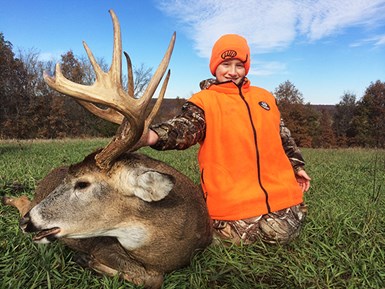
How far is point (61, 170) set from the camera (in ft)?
13.0

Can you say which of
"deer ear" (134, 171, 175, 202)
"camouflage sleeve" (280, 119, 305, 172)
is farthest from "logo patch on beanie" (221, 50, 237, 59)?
"deer ear" (134, 171, 175, 202)

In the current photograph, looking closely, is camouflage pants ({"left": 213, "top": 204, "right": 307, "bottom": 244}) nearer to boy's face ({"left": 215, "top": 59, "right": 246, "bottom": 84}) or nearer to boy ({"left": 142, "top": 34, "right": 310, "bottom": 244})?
boy ({"left": 142, "top": 34, "right": 310, "bottom": 244})

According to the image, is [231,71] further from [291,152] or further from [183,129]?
[291,152]

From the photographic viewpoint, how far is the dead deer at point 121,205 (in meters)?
2.41

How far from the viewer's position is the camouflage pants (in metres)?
3.32

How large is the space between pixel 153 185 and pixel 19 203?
7.79ft

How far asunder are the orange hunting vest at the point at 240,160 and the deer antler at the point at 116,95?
1.03 metres

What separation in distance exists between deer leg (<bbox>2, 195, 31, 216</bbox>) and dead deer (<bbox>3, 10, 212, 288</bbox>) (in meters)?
1.57

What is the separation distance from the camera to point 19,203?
13.7ft

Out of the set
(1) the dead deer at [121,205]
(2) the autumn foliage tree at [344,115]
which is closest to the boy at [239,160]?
(1) the dead deer at [121,205]

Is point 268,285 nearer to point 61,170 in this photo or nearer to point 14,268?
point 14,268

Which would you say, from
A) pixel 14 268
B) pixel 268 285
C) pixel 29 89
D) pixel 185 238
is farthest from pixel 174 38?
pixel 29 89

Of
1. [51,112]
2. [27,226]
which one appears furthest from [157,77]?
[51,112]

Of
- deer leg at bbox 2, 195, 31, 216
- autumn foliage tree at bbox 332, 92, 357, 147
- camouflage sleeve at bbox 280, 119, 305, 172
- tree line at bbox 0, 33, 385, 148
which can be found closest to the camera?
camouflage sleeve at bbox 280, 119, 305, 172
